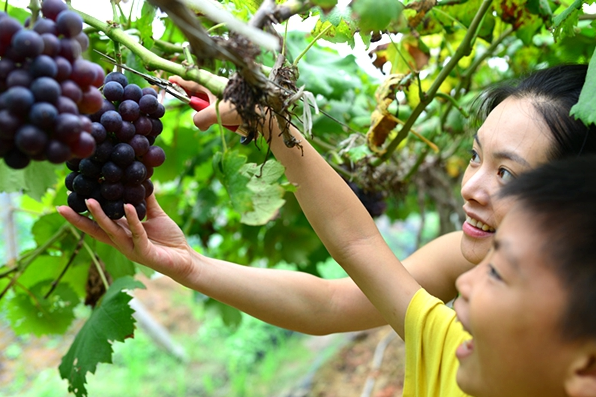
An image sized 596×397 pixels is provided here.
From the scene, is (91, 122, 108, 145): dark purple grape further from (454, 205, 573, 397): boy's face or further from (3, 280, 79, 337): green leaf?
(3, 280, 79, 337): green leaf

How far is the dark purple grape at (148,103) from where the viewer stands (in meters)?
0.62

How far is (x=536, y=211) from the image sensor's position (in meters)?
0.58

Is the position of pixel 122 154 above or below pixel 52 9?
below

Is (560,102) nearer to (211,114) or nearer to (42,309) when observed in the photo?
(211,114)

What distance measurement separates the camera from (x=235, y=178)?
568 mm

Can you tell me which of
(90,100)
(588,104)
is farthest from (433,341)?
(90,100)

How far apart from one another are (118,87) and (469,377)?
520mm

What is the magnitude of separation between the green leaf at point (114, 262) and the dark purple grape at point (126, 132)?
65 cm

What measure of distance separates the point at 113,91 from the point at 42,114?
22 cm

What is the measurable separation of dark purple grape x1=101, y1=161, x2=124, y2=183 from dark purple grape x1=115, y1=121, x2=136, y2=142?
0.03 meters

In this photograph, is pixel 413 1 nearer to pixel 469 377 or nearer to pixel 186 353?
pixel 469 377

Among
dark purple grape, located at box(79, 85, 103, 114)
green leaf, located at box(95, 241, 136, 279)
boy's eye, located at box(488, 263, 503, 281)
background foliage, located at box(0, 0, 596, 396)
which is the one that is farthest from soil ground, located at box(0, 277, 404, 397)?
dark purple grape, located at box(79, 85, 103, 114)

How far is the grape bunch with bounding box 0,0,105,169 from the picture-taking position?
15.9 inches

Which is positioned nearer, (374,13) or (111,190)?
(374,13)
